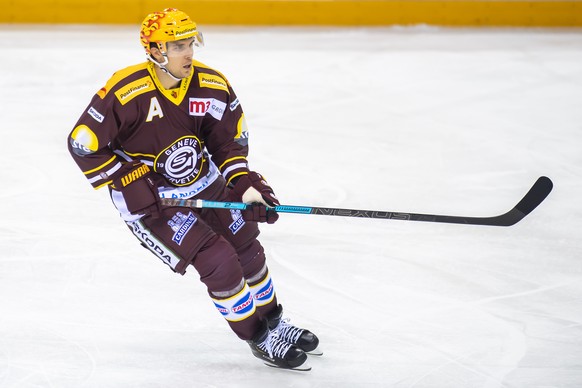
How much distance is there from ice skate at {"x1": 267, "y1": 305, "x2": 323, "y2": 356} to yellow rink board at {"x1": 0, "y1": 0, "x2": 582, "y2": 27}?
471 centimetres

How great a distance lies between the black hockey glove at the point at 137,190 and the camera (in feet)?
8.93

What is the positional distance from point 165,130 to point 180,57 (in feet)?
0.76

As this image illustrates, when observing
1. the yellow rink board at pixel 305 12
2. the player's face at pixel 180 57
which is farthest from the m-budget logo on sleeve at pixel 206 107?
the yellow rink board at pixel 305 12

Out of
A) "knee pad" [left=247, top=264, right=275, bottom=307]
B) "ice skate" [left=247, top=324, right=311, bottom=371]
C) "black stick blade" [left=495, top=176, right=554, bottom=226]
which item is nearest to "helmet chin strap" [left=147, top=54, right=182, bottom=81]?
"knee pad" [left=247, top=264, right=275, bottom=307]

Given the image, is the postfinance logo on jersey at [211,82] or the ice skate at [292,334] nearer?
the postfinance logo on jersey at [211,82]

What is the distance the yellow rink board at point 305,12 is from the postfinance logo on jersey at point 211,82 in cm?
464

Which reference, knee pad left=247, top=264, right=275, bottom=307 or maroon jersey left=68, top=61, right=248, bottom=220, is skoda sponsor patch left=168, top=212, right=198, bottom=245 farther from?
knee pad left=247, top=264, right=275, bottom=307

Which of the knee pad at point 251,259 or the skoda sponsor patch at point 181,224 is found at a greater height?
the skoda sponsor patch at point 181,224

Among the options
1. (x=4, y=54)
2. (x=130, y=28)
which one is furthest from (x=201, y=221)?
(x=130, y=28)

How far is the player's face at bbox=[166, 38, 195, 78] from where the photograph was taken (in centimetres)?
272

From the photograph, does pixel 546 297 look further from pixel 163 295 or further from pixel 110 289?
pixel 110 289

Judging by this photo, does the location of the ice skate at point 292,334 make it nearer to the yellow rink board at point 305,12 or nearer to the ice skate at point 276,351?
the ice skate at point 276,351

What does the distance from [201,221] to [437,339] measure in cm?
96

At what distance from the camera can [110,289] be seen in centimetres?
347
